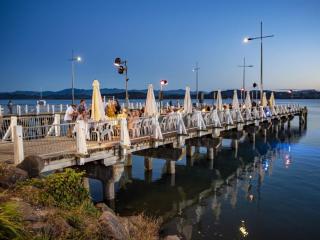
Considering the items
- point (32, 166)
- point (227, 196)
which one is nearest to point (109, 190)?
point (32, 166)

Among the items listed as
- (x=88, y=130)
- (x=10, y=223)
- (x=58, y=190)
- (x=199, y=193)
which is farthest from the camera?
(x=199, y=193)

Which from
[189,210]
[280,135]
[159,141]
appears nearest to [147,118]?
[159,141]

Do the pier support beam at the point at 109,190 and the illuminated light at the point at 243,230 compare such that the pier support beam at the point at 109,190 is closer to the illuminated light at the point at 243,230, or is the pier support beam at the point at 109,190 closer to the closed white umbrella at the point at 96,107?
the closed white umbrella at the point at 96,107

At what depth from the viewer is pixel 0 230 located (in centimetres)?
506

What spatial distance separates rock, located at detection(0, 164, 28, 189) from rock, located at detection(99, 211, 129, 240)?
2294 mm

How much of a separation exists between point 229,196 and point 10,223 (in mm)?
12964

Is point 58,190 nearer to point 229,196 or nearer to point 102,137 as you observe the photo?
point 102,137

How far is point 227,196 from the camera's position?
1650 centimetres

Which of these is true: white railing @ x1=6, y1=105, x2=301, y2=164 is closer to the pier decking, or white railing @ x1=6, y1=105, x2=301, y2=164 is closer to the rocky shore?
the pier decking

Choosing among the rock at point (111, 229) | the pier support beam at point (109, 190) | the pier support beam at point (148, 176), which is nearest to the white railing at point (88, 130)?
the pier support beam at point (109, 190)

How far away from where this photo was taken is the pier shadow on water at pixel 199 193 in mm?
12516

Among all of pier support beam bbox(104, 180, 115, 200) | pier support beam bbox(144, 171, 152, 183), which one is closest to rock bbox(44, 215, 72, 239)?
pier support beam bbox(104, 180, 115, 200)

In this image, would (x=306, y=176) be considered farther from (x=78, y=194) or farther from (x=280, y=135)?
(x=280, y=135)

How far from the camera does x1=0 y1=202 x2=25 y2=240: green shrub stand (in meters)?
5.10
